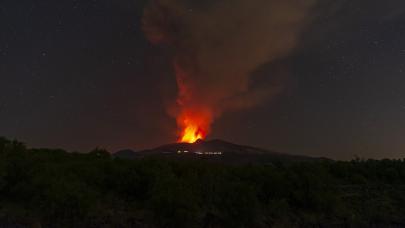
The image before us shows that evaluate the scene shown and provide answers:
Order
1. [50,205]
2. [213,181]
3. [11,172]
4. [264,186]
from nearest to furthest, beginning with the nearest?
[50,205] → [11,172] → [213,181] → [264,186]

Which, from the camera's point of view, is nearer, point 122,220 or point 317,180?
point 122,220

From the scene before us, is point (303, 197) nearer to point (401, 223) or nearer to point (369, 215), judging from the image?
point (369, 215)

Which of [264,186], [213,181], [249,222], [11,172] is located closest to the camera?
[249,222]

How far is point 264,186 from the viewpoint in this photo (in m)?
32.1

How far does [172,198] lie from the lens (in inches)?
971

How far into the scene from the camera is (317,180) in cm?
3225

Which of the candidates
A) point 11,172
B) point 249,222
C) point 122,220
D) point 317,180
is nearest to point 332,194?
point 317,180

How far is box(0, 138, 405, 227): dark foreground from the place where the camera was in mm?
23609

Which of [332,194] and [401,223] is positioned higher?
[332,194]

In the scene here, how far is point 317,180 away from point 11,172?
22299mm

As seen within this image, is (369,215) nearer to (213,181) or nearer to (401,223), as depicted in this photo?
(401,223)

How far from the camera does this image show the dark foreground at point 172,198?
930 inches

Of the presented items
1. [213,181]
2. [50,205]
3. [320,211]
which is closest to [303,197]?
[320,211]

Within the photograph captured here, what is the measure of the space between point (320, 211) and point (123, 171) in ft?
48.1
